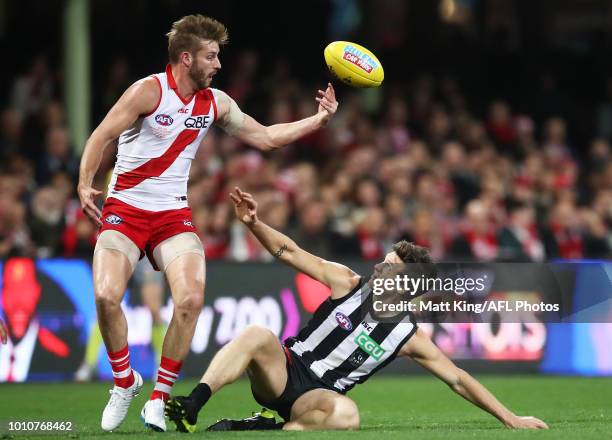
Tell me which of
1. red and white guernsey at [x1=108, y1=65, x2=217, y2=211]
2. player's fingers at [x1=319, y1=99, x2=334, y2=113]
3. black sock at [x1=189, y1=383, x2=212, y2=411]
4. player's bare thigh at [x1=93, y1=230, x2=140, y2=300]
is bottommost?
black sock at [x1=189, y1=383, x2=212, y2=411]

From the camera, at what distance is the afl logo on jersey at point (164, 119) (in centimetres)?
820

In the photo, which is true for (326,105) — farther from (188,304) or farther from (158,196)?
(188,304)

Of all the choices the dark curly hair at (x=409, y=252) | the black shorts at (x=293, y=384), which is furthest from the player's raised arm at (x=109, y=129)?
the dark curly hair at (x=409, y=252)

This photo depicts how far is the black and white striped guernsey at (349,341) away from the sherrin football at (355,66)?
1.50 metres

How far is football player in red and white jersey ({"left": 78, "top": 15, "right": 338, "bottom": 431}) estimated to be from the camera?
7.94 metres

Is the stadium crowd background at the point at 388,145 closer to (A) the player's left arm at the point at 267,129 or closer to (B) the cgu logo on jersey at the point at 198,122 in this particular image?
(A) the player's left arm at the point at 267,129

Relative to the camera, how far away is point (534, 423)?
8.16 meters

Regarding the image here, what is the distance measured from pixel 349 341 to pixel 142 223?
1.58 m

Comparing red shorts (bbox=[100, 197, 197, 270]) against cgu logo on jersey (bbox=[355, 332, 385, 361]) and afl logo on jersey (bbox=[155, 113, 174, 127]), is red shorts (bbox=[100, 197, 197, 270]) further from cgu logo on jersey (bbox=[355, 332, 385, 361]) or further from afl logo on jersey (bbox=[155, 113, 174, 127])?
cgu logo on jersey (bbox=[355, 332, 385, 361])

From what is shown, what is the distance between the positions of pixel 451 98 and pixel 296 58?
8.31 feet

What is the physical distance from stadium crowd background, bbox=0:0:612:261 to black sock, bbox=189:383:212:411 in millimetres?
6037

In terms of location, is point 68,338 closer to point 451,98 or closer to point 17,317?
point 17,317

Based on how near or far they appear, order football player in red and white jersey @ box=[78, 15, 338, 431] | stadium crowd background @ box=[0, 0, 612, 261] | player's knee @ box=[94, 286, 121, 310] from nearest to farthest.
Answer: player's knee @ box=[94, 286, 121, 310], football player in red and white jersey @ box=[78, 15, 338, 431], stadium crowd background @ box=[0, 0, 612, 261]

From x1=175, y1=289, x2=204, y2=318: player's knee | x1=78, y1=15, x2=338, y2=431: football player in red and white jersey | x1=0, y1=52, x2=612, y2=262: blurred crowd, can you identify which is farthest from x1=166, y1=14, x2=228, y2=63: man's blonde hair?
x1=0, y1=52, x2=612, y2=262: blurred crowd
